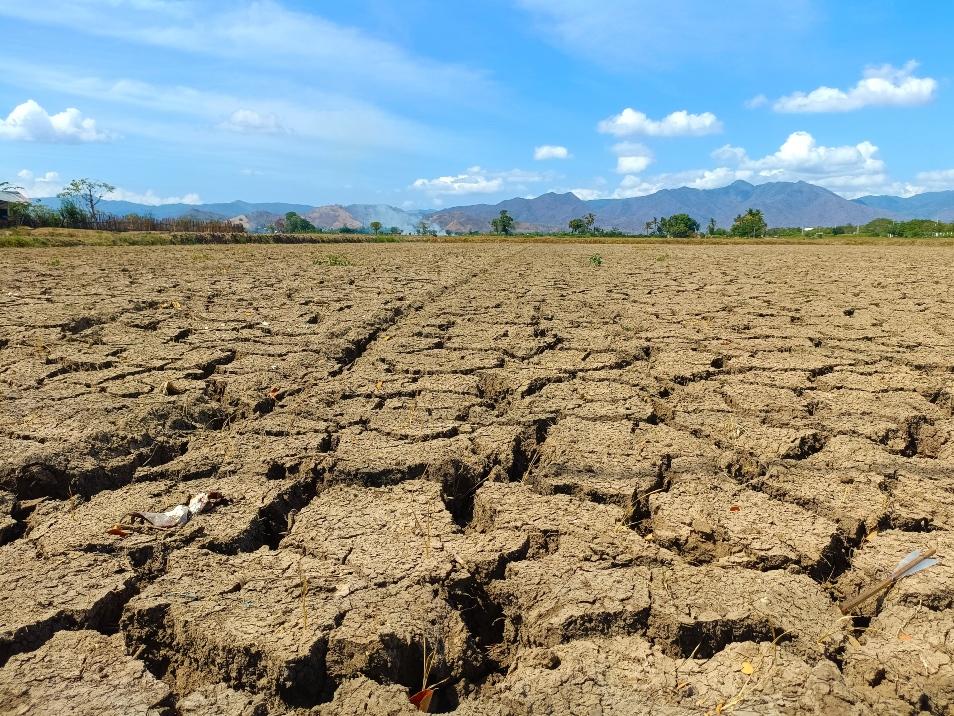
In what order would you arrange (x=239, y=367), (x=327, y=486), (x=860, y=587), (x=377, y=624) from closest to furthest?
(x=377, y=624) < (x=860, y=587) < (x=327, y=486) < (x=239, y=367)

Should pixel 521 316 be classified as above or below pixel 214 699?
above

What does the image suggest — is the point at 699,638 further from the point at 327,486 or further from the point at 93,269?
the point at 93,269

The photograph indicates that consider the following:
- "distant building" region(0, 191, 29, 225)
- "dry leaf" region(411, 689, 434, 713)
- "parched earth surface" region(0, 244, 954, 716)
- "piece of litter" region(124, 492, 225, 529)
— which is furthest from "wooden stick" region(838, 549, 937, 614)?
"distant building" region(0, 191, 29, 225)

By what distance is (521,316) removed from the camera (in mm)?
5484

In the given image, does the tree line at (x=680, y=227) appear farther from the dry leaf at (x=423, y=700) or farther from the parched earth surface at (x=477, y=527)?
the dry leaf at (x=423, y=700)

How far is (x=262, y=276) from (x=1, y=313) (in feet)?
12.6

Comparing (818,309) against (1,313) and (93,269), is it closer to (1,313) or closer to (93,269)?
(1,313)

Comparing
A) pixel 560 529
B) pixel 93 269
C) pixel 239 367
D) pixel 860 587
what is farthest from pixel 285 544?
pixel 93 269

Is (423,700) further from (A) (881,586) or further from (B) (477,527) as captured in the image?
(A) (881,586)

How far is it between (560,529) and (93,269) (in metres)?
10.3

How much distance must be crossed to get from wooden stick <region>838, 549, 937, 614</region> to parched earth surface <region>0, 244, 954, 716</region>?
3 cm

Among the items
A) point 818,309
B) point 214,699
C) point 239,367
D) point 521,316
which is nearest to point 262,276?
point 521,316

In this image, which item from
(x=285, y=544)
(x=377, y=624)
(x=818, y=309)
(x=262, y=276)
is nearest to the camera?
(x=377, y=624)

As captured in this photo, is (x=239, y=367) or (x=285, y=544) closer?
(x=285, y=544)
